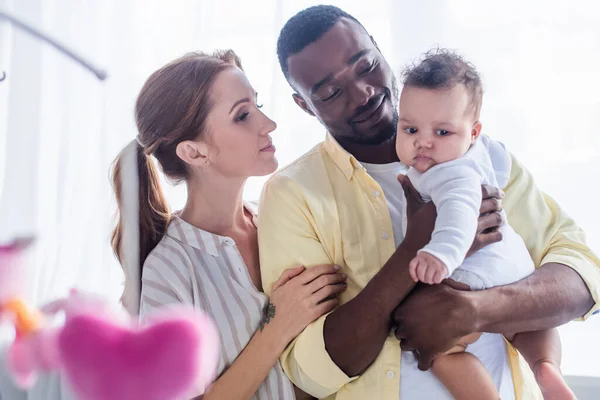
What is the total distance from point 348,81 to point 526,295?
58 centimetres

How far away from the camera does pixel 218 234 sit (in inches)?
57.9

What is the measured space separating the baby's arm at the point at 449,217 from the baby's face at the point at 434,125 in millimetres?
29

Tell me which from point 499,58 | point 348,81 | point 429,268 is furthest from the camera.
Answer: point 499,58

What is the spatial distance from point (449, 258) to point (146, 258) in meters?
0.67

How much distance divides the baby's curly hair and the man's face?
0.18 metres

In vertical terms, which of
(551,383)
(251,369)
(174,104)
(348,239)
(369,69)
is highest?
(369,69)

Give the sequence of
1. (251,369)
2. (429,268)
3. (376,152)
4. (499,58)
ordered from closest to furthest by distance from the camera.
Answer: (429,268) → (251,369) → (376,152) → (499,58)

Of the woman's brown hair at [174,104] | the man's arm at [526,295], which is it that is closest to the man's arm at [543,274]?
the man's arm at [526,295]

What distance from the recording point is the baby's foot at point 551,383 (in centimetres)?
121

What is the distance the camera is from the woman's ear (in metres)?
1.36

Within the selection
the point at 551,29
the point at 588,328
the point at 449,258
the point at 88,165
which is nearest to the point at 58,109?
the point at 88,165

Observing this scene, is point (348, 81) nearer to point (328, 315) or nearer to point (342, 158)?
point (342, 158)

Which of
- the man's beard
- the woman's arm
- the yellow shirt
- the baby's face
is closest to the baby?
the baby's face

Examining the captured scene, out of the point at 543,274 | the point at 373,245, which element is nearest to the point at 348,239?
the point at 373,245
